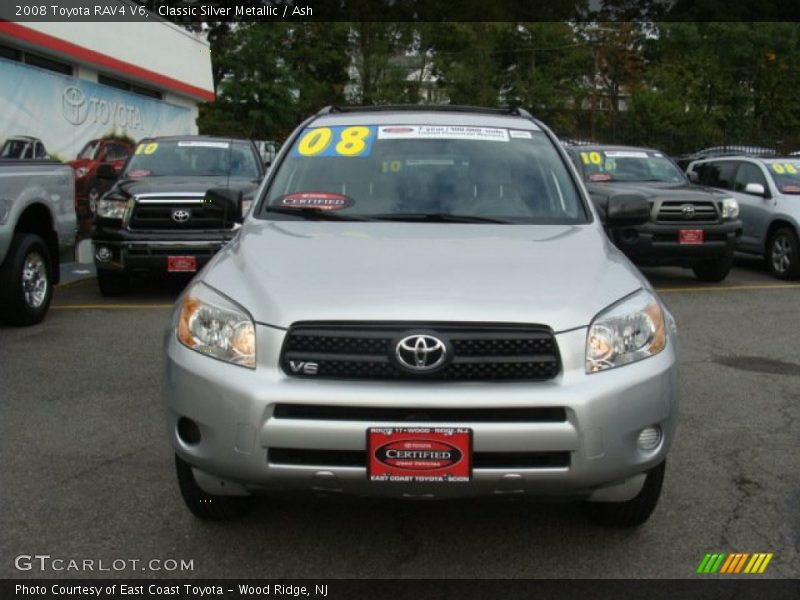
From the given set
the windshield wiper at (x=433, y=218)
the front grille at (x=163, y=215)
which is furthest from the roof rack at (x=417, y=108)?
the front grille at (x=163, y=215)

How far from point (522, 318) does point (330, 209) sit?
1.47 meters

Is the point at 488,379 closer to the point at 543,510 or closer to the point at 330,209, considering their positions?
the point at 543,510

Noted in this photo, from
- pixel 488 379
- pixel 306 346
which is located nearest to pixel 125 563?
pixel 306 346

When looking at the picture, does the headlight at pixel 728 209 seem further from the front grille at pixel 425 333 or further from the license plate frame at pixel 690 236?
the front grille at pixel 425 333

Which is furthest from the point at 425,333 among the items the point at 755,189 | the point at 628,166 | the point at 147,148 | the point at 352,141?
the point at 755,189

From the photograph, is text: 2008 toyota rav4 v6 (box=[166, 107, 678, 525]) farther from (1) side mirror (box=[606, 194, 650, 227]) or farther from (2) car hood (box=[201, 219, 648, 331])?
(1) side mirror (box=[606, 194, 650, 227])

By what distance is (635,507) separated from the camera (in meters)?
3.64

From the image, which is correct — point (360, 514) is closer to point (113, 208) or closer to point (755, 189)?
point (113, 208)

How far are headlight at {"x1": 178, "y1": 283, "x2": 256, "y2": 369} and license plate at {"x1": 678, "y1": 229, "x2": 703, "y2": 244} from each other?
8.20 metres

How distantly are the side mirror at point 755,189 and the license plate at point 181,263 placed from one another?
299 inches

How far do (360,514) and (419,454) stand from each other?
39.7 inches

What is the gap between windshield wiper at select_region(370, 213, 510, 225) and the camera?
4.21 m

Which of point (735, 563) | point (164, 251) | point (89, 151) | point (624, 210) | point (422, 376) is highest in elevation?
point (624, 210)

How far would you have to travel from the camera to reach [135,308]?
9.33m
